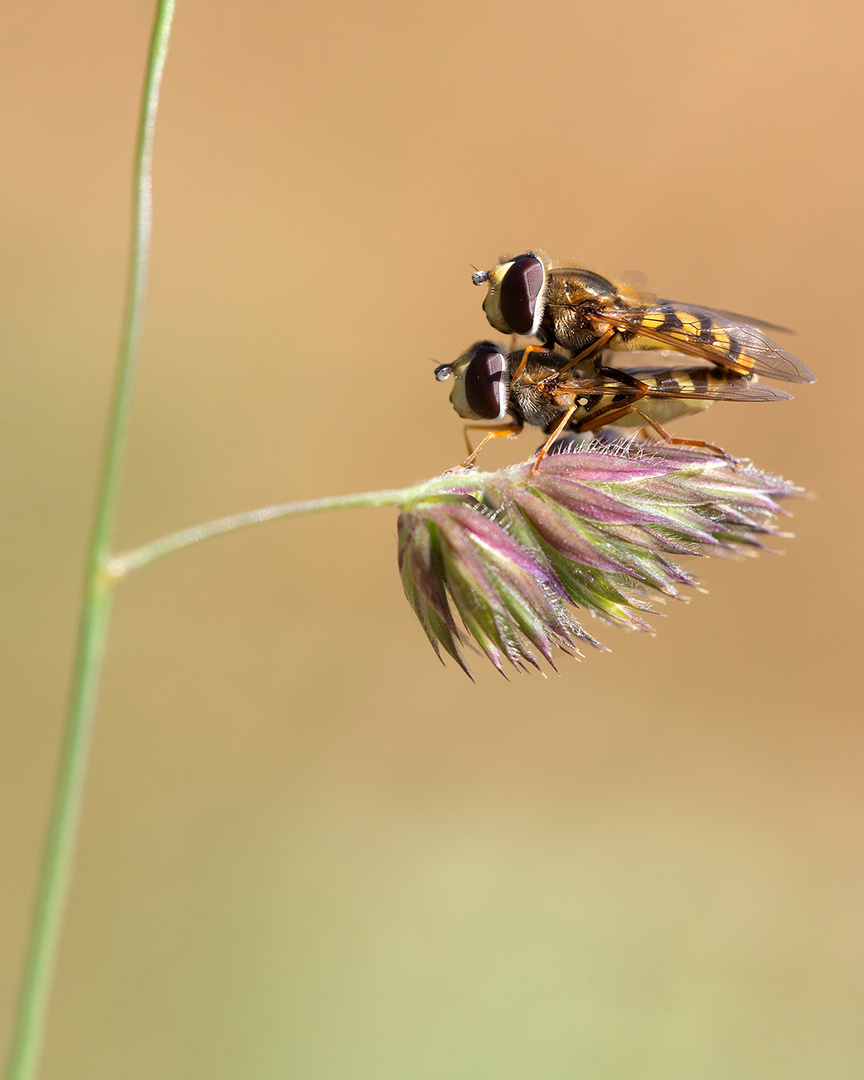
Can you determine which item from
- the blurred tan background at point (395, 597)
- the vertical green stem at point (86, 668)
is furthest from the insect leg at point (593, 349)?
the blurred tan background at point (395, 597)

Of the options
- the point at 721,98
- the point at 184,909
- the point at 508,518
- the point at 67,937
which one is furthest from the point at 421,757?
the point at 721,98

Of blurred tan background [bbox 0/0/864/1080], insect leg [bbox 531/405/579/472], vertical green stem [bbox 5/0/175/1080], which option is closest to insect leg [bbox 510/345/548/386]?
insect leg [bbox 531/405/579/472]

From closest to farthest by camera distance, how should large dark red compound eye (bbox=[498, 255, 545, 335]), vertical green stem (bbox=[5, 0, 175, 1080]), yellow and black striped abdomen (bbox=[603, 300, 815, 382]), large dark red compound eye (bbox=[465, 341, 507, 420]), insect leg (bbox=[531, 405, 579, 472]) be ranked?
vertical green stem (bbox=[5, 0, 175, 1080])
insect leg (bbox=[531, 405, 579, 472])
large dark red compound eye (bbox=[465, 341, 507, 420])
large dark red compound eye (bbox=[498, 255, 545, 335])
yellow and black striped abdomen (bbox=[603, 300, 815, 382])

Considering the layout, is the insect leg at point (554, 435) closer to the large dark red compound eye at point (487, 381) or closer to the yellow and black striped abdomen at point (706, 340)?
the large dark red compound eye at point (487, 381)

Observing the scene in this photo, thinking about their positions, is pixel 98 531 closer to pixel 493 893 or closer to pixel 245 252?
pixel 493 893

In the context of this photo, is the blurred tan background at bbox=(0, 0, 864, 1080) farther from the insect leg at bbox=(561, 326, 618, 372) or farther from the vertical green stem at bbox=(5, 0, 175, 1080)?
the vertical green stem at bbox=(5, 0, 175, 1080)

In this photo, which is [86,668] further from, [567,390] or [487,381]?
[567,390]
